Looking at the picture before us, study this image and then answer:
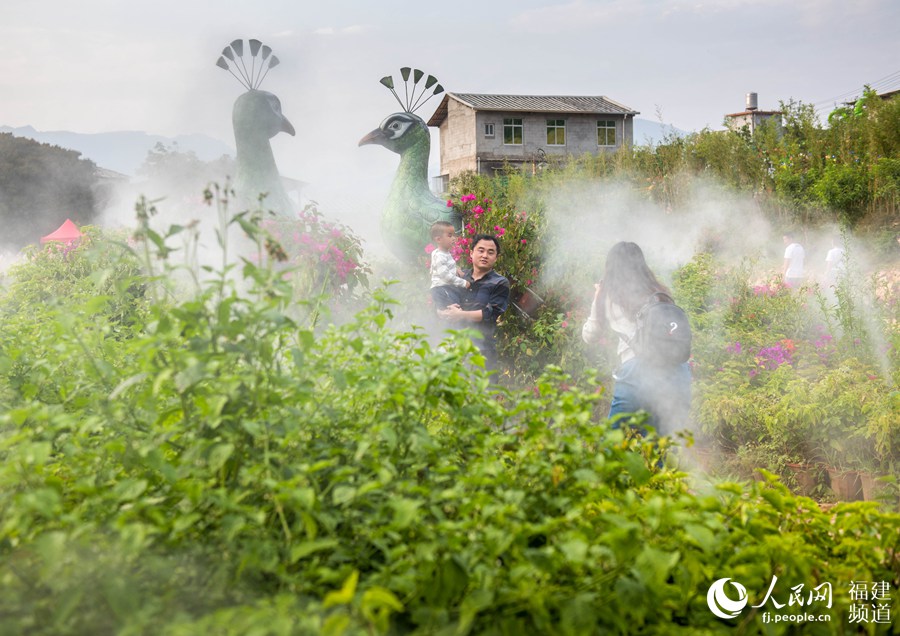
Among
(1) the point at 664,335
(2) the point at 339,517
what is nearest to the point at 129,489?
(2) the point at 339,517

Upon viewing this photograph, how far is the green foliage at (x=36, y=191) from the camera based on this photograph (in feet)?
56.3

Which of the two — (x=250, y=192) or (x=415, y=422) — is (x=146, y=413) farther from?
(x=250, y=192)

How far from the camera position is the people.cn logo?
1.45 m

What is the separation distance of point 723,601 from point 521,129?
28.4 metres

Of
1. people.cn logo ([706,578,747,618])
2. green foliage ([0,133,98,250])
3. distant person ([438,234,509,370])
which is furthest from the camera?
green foliage ([0,133,98,250])

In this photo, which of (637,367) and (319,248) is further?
(319,248)

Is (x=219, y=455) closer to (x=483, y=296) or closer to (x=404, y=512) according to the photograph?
(x=404, y=512)

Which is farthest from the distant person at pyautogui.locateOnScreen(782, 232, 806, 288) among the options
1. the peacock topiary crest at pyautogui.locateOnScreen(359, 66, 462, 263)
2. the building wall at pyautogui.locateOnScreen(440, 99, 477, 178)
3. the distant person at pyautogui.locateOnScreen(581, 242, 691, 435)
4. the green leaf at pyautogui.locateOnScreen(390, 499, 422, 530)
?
the building wall at pyautogui.locateOnScreen(440, 99, 477, 178)

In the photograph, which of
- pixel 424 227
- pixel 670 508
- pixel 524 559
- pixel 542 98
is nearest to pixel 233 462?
pixel 524 559

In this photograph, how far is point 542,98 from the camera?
3009 centimetres

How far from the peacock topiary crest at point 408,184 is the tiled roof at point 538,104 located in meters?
19.9

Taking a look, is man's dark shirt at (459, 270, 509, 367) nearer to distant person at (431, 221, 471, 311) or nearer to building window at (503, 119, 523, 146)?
distant person at (431, 221, 471, 311)

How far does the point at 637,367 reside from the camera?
334 centimetres

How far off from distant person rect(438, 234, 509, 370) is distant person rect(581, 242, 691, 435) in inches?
37.5
